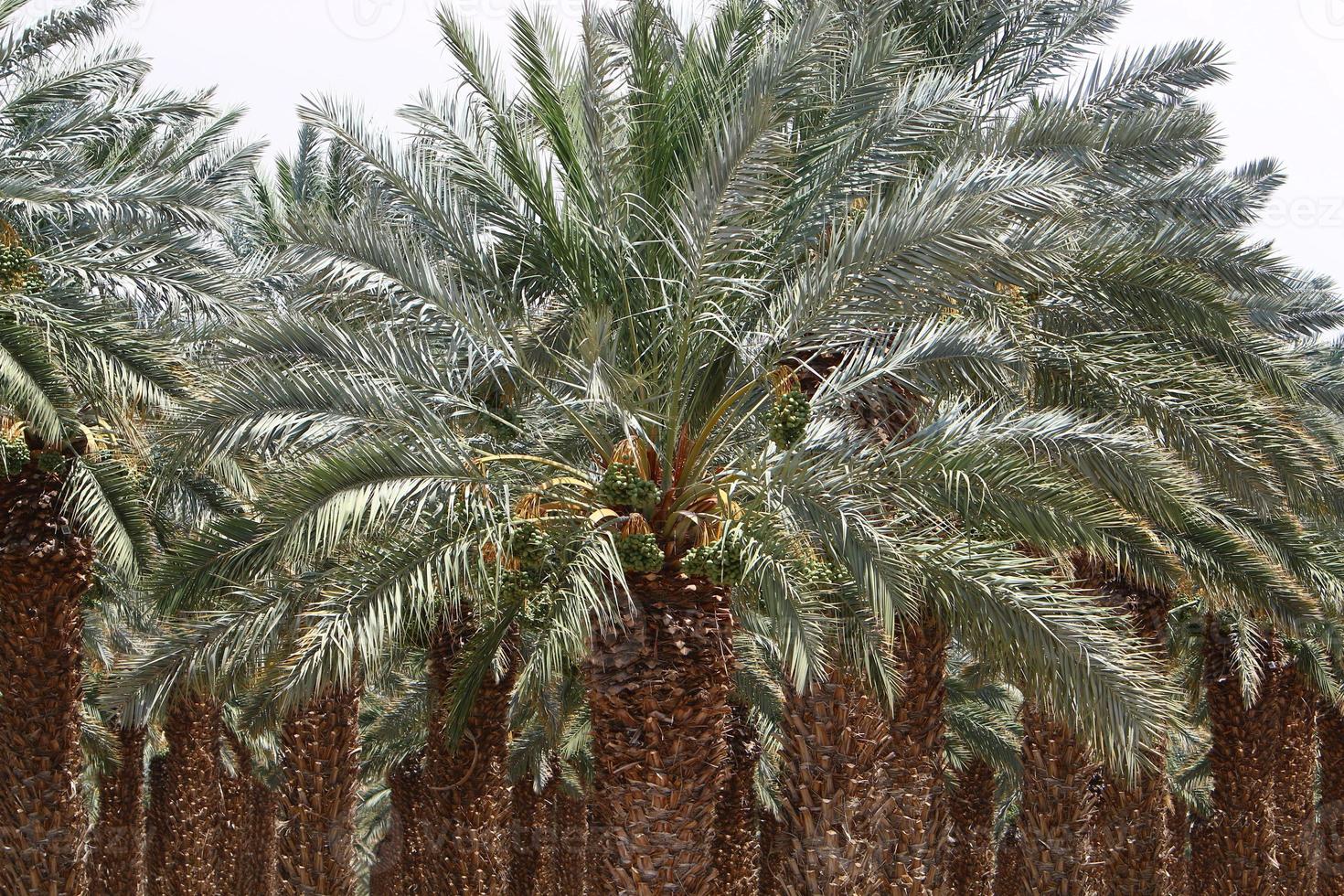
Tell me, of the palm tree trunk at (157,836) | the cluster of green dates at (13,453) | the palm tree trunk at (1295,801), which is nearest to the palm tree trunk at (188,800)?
the palm tree trunk at (157,836)

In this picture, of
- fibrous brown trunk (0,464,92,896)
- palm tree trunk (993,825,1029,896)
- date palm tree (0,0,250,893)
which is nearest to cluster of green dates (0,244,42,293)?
date palm tree (0,0,250,893)

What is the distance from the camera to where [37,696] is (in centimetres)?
1139

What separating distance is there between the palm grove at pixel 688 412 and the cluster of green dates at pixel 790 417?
0.09 ft

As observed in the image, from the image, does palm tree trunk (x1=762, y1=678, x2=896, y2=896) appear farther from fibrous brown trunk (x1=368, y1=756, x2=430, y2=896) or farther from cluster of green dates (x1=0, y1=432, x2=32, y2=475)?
fibrous brown trunk (x1=368, y1=756, x2=430, y2=896)

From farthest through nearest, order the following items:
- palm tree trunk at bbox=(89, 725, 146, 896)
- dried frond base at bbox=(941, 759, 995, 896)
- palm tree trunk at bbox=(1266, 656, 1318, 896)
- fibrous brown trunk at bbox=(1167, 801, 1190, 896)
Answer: fibrous brown trunk at bbox=(1167, 801, 1190, 896), dried frond base at bbox=(941, 759, 995, 896), palm tree trunk at bbox=(1266, 656, 1318, 896), palm tree trunk at bbox=(89, 725, 146, 896)

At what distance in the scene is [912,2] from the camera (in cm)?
1054

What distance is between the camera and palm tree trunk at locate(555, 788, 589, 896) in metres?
20.4

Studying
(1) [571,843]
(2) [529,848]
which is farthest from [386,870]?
(2) [529,848]

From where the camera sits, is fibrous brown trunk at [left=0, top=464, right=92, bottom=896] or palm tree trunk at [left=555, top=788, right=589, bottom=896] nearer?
fibrous brown trunk at [left=0, top=464, right=92, bottom=896]

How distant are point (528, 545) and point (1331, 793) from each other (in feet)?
54.6

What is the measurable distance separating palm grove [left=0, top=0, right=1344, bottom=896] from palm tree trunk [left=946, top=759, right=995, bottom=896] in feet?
25.2

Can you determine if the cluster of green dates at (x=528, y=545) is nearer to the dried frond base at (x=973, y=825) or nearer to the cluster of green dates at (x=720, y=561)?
the cluster of green dates at (x=720, y=561)

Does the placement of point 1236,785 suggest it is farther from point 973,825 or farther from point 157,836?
point 157,836

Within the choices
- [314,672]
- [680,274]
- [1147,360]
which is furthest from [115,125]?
[1147,360]
